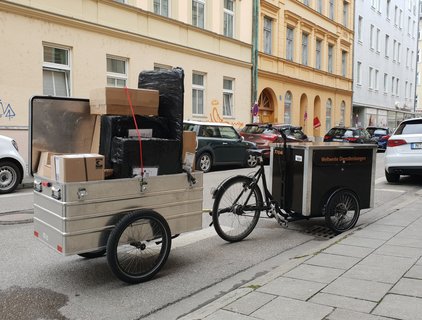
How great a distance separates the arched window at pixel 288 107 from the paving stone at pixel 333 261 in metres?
23.6

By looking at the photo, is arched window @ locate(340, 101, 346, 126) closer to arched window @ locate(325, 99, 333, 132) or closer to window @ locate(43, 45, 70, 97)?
arched window @ locate(325, 99, 333, 132)

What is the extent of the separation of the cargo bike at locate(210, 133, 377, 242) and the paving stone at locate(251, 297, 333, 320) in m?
2.12

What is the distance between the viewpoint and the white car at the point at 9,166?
1011 centimetres

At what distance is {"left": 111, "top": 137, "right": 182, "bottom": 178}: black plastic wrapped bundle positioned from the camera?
459cm

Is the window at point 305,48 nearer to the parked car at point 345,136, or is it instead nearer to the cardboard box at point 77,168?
the parked car at point 345,136

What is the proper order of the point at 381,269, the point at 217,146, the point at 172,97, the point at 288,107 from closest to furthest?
1. the point at 381,269
2. the point at 172,97
3. the point at 217,146
4. the point at 288,107

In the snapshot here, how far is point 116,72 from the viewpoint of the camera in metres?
17.2

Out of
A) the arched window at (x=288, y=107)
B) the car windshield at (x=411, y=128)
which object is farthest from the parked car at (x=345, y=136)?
the car windshield at (x=411, y=128)

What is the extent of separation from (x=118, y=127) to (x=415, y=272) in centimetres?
320

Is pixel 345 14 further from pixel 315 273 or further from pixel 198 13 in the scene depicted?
pixel 315 273

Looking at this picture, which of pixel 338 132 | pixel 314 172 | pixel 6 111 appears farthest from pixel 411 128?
pixel 338 132

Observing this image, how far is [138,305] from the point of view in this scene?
13.4ft

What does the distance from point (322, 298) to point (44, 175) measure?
2820 mm

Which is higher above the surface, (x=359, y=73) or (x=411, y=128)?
(x=359, y=73)
